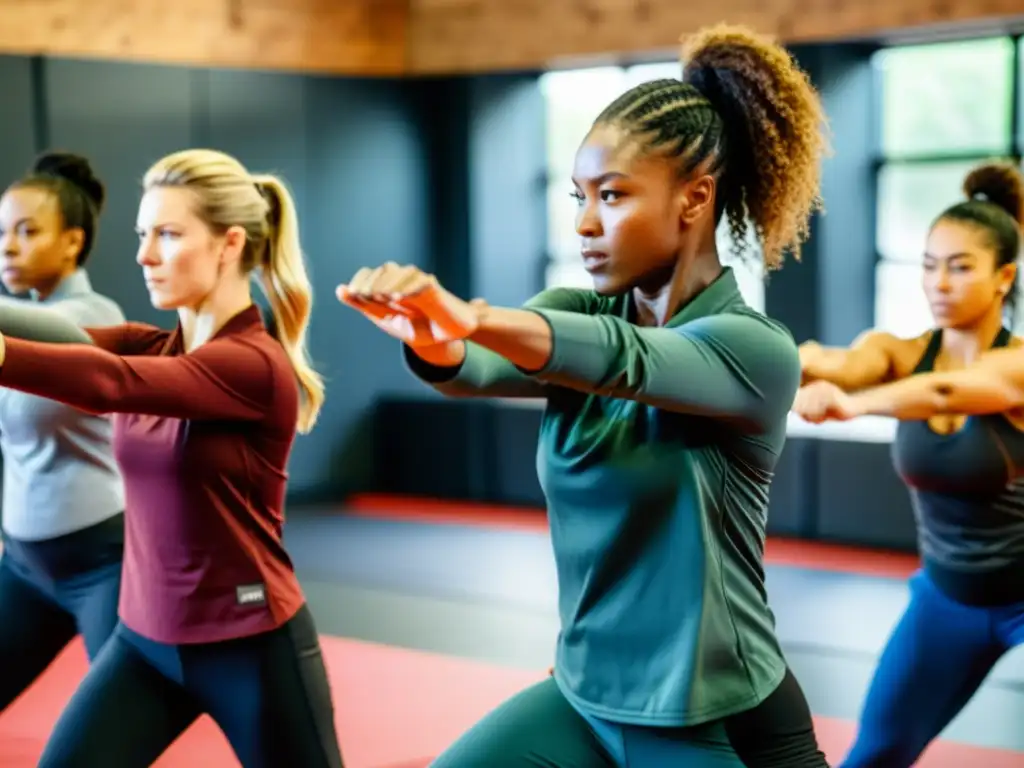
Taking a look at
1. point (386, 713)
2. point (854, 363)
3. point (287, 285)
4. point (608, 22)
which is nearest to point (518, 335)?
point (287, 285)

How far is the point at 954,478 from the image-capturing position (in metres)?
2.79

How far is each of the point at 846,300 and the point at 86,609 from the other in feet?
15.6

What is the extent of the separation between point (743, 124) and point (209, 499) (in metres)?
1.04

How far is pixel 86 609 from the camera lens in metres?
2.79

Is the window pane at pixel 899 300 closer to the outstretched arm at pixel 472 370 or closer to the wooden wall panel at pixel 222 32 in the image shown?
the wooden wall panel at pixel 222 32

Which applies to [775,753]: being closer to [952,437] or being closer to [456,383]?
[456,383]

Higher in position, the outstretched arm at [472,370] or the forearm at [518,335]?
the forearm at [518,335]

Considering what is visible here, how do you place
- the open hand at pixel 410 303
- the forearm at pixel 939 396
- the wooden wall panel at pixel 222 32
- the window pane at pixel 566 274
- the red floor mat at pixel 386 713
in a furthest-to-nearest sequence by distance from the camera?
the window pane at pixel 566 274 < the wooden wall panel at pixel 222 32 < the red floor mat at pixel 386 713 < the forearm at pixel 939 396 < the open hand at pixel 410 303

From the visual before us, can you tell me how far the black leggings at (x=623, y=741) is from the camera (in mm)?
1657

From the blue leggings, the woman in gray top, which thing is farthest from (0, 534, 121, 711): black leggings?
the blue leggings

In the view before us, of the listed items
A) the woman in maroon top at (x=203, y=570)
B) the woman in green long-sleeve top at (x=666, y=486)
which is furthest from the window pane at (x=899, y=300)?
the woman in green long-sleeve top at (x=666, y=486)

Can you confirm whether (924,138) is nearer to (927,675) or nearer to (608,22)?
(608,22)

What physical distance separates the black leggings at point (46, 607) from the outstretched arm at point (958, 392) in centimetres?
153

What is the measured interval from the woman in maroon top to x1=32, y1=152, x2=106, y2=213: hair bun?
102 cm
